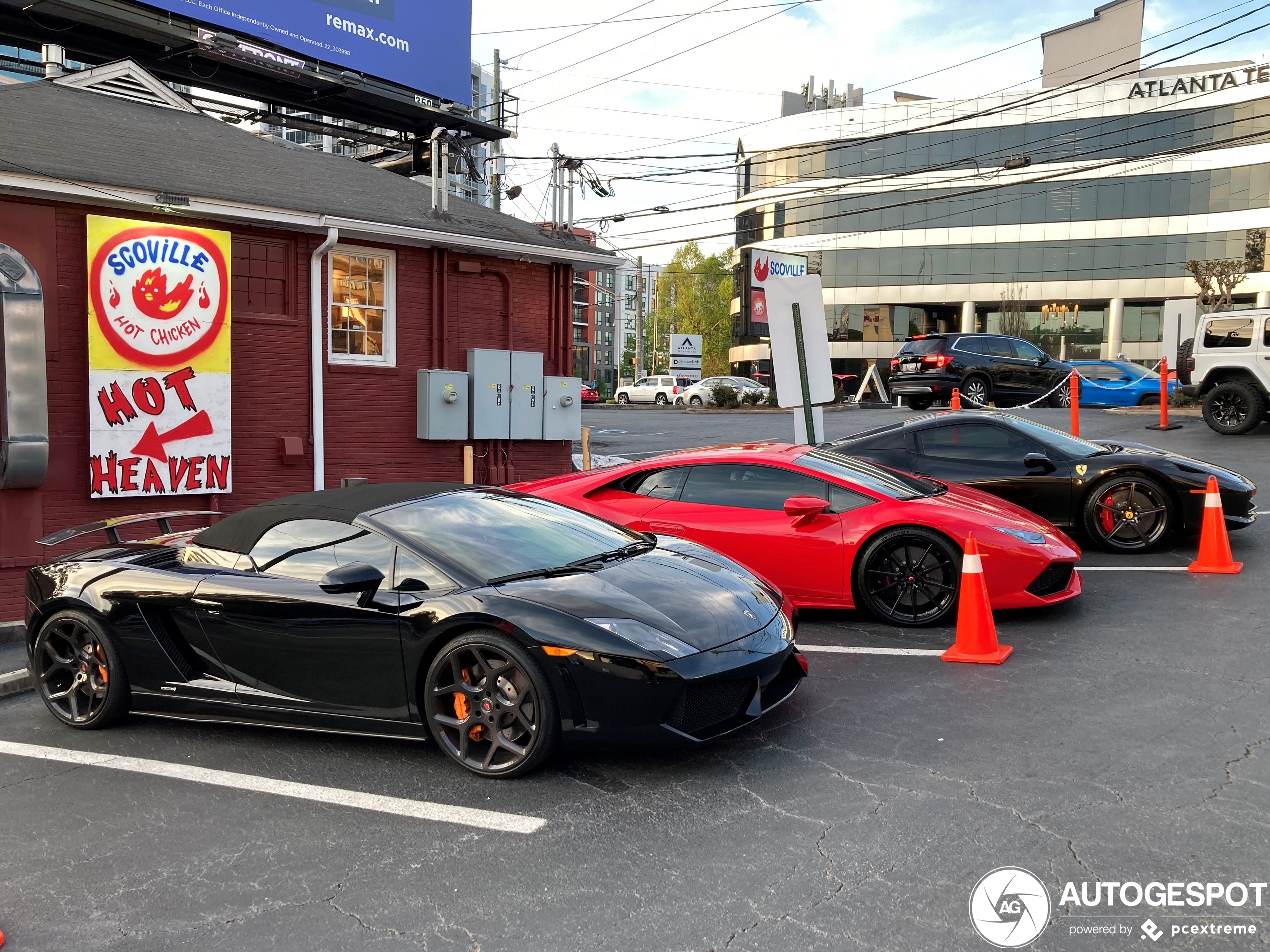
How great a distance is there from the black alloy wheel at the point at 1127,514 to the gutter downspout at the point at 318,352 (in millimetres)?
8137

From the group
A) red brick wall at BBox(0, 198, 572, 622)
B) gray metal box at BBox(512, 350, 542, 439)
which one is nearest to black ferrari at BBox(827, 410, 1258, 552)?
gray metal box at BBox(512, 350, 542, 439)

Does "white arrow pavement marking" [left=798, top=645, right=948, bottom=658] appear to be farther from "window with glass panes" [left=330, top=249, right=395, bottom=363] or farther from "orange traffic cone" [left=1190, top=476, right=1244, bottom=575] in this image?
"window with glass panes" [left=330, top=249, right=395, bottom=363]

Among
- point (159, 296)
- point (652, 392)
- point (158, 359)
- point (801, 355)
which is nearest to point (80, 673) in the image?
point (158, 359)

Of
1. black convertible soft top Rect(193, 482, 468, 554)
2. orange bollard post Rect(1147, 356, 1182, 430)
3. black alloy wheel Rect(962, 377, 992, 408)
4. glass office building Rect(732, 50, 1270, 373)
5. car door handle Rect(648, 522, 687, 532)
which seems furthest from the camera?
glass office building Rect(732, 50, 1270, 373)

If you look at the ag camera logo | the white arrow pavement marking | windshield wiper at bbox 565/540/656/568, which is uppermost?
windshield wiper at bbox 565/540/656/568

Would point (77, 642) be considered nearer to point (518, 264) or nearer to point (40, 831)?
point (40, 831)

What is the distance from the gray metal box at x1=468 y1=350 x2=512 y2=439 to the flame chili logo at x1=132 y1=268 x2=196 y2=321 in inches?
149

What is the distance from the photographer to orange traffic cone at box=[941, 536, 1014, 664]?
5.96m

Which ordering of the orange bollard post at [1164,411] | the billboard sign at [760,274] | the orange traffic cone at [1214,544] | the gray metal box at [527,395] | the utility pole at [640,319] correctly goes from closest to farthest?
1. the orange traffic cone at [1214,544]
2. the gray metal box at [527,395]
3. the orange bollard post at [1164,411]
4. the billboard sign at [760,274]
5. the utility pole at [640,319]

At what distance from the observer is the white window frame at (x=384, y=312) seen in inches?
478

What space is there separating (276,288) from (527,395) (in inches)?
140

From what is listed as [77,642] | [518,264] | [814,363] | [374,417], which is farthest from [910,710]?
[518,264]

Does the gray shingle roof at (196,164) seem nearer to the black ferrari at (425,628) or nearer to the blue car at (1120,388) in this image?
the black ferrari at (425,628)
